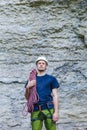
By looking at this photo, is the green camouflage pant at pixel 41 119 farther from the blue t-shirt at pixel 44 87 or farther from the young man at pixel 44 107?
the blue t-shirt at pixel 44 87

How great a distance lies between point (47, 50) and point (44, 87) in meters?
1.69

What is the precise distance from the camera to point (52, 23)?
16.7 feet

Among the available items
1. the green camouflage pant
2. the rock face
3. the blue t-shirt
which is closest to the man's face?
the blue t-shirt

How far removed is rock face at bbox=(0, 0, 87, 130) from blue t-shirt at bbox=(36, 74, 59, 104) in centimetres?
153

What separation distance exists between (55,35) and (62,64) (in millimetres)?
450

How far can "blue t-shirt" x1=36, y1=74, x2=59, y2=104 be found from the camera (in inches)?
134

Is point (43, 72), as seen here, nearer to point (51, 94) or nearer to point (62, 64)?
point (51, 94)

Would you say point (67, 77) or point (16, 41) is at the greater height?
point (16, 41)

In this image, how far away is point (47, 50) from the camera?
5031 mm

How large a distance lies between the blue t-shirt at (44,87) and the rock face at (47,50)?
5.00 ft

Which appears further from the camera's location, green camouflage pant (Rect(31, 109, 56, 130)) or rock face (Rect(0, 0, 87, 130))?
rock face (Rect(0, 0, 87, 130))

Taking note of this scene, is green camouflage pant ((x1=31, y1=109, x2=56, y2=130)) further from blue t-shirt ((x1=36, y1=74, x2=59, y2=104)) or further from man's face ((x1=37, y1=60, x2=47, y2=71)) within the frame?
man's face ((x1=37, y1=60, x2=47, y2=71))

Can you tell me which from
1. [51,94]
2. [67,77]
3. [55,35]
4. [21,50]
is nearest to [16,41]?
[21,50]

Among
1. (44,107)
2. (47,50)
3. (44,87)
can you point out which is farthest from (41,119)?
(47,50)
